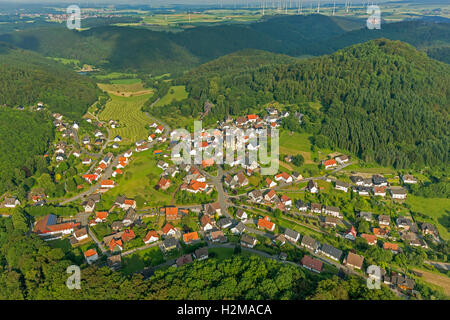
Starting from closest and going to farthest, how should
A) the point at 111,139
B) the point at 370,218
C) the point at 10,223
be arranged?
the point at 10,223 < the point at 370,218 < the point at 111,139

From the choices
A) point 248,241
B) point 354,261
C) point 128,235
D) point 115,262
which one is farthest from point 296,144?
point 115,262

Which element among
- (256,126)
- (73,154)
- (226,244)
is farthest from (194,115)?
(226,244)

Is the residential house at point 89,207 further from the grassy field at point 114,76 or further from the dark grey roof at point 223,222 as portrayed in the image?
the grassy field at point 114,76

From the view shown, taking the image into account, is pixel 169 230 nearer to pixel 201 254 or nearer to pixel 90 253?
pixel 201 254

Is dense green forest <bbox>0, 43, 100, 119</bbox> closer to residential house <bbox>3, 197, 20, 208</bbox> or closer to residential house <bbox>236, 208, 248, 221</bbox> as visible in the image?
residential house <bbox>3, 197, 20, 208</bbox>

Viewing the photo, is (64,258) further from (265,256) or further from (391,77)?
(391,77)

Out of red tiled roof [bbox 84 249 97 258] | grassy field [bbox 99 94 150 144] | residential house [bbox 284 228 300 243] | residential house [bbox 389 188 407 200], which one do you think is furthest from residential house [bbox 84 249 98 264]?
residential house [bbox 389 188 407 200]
